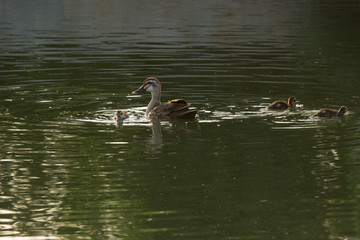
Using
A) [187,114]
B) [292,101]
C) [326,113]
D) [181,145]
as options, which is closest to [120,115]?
[187,114]

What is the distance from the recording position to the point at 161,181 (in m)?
11.9

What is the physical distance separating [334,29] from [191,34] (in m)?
6.90

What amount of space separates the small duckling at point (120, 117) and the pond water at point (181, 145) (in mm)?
171

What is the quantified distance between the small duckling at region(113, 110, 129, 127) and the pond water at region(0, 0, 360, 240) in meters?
0.17

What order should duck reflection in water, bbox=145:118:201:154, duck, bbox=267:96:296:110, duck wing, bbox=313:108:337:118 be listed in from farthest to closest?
duck, bbox=267:96:296:110 → duck wing, bbox=313:108:337:118 → duck reflection in water, bbox=145:118:201:154

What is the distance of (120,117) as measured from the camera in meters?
16.1

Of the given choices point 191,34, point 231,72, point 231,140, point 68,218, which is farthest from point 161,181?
point 191,34

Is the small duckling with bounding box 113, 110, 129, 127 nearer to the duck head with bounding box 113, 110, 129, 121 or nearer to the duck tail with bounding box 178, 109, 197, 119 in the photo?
the duck head with bounding box 113, 110, 129, 121

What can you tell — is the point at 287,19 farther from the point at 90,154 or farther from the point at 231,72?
the point at 90,154

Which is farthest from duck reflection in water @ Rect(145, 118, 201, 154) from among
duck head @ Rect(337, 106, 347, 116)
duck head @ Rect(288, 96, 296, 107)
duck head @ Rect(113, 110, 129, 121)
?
duck head @ Rect(337, 106, 347, 116)

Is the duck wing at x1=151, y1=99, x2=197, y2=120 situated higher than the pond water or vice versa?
the duck wing at x1=151, y1=99, x2=197, y2=120

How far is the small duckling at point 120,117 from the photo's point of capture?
52.3 ft

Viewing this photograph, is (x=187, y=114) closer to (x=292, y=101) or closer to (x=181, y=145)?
(x=181, y=145)

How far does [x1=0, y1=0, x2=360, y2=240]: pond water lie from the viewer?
10.1 m
